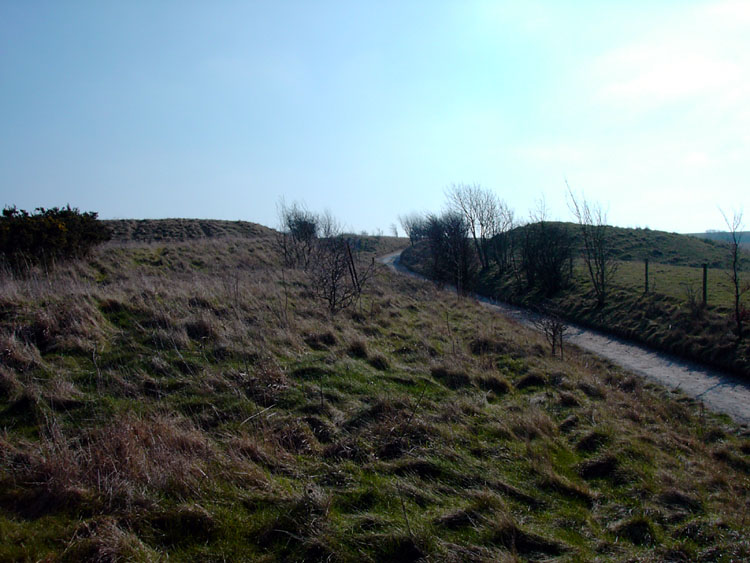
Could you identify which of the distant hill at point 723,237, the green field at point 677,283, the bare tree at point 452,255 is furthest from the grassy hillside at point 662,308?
the bare tree at point 452,255

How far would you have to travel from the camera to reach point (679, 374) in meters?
12.3

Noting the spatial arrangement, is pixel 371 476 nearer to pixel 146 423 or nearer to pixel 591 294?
pixel 146 423

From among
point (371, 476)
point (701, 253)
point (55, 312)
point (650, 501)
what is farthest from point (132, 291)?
point (701, 253)

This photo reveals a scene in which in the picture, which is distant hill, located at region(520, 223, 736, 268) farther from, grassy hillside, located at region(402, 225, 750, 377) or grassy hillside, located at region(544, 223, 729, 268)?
grassy hillside, located at region(402, 225, 750, 377)

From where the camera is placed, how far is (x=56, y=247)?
44.2 feet

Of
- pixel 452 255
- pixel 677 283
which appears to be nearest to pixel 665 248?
pixel 677 283

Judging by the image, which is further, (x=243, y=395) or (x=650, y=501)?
(x=243, y=395)

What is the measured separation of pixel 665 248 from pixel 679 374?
99.6ft

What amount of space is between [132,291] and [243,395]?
17.2 feet

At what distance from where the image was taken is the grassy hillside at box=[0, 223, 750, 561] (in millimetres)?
3389

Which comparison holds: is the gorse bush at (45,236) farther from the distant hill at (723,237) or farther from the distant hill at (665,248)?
the distant hill at (665,248)

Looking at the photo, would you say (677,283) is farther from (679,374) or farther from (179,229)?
(179,229)

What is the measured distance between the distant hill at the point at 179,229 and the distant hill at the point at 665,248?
95.3 feet

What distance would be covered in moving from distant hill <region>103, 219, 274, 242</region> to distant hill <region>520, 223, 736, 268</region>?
95.3 feet
